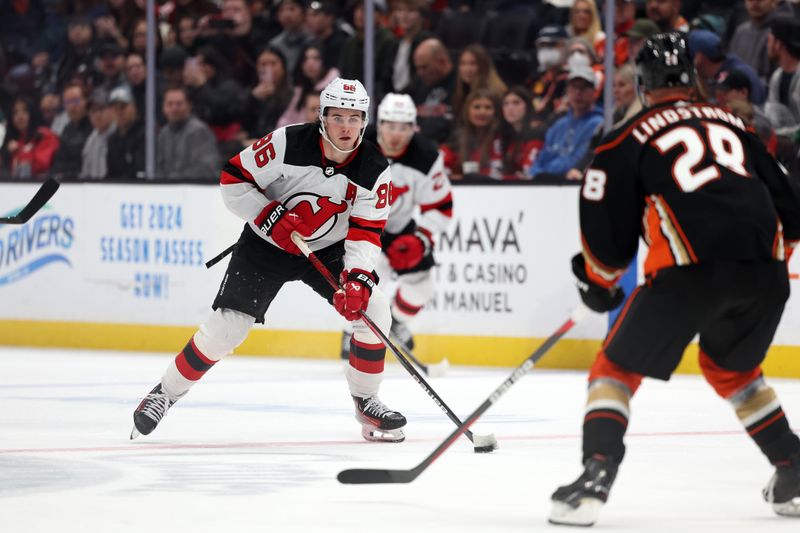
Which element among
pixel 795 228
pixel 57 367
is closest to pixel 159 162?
pixel 57 367

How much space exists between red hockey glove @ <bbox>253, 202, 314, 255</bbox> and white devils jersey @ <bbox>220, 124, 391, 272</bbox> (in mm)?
23

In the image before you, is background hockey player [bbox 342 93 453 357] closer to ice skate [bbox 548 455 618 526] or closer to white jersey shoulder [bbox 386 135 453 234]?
white jersey shoulder [bbox 386 135 453 234]

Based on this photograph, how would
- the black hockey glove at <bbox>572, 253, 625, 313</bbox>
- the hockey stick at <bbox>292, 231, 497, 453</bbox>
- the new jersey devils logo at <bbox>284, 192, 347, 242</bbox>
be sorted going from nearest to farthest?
the black hockey glove at <bbox>572, 253, 625, 313</bbox> < the hockey stick at <bbox>292, 231, 497, 453</bbox> < the new jersey devils logo at <bbox>284, 192, 347, 242</bbox>

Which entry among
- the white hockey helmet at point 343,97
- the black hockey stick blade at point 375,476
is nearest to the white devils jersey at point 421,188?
the white hockey helmet at point 343,97

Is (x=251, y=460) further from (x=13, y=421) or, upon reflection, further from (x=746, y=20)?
(x=746, y=20)

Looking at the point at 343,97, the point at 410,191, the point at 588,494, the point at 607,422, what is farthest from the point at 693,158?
the point at 410,191

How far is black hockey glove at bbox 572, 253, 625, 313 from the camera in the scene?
11.7ft

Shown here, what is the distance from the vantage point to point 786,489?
3615 mm

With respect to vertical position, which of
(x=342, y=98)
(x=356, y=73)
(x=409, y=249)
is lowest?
(x=409, y=249)

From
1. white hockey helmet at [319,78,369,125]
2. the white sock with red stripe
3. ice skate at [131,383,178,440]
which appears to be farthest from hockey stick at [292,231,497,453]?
ice skate at [131,383,178,440]

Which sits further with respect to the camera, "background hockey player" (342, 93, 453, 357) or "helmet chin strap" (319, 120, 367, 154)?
"background hockey player" (342, 93, 453, 357)

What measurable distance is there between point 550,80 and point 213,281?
2177 mm

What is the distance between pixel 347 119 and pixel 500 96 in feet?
10.7

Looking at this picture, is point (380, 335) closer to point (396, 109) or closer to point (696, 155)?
point (696, 155)
